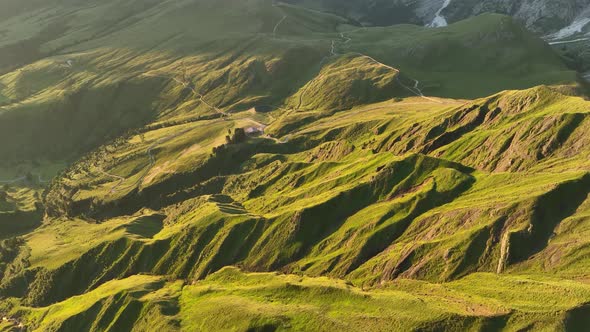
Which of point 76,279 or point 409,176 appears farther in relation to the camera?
point 76,279

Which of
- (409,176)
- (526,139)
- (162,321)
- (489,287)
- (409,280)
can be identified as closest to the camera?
(489,287)

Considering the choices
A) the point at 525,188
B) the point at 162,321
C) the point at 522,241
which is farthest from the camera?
the point at 162,321

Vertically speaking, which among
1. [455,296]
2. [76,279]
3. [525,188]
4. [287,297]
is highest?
[525,188]

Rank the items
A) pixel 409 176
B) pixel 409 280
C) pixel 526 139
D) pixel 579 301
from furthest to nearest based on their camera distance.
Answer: pixel 409 176
pixel 526 139
pixel 409 280
pixel 579 301

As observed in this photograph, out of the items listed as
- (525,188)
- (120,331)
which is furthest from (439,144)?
(120,331)

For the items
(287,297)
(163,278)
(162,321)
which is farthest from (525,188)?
(163,278)

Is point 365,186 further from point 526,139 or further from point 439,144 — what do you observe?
point 526,139

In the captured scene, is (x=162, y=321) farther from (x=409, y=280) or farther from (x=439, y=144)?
(x=439, y=144)

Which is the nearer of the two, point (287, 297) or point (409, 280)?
point (409, 280)

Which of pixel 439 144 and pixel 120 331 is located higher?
pixel 439 144
